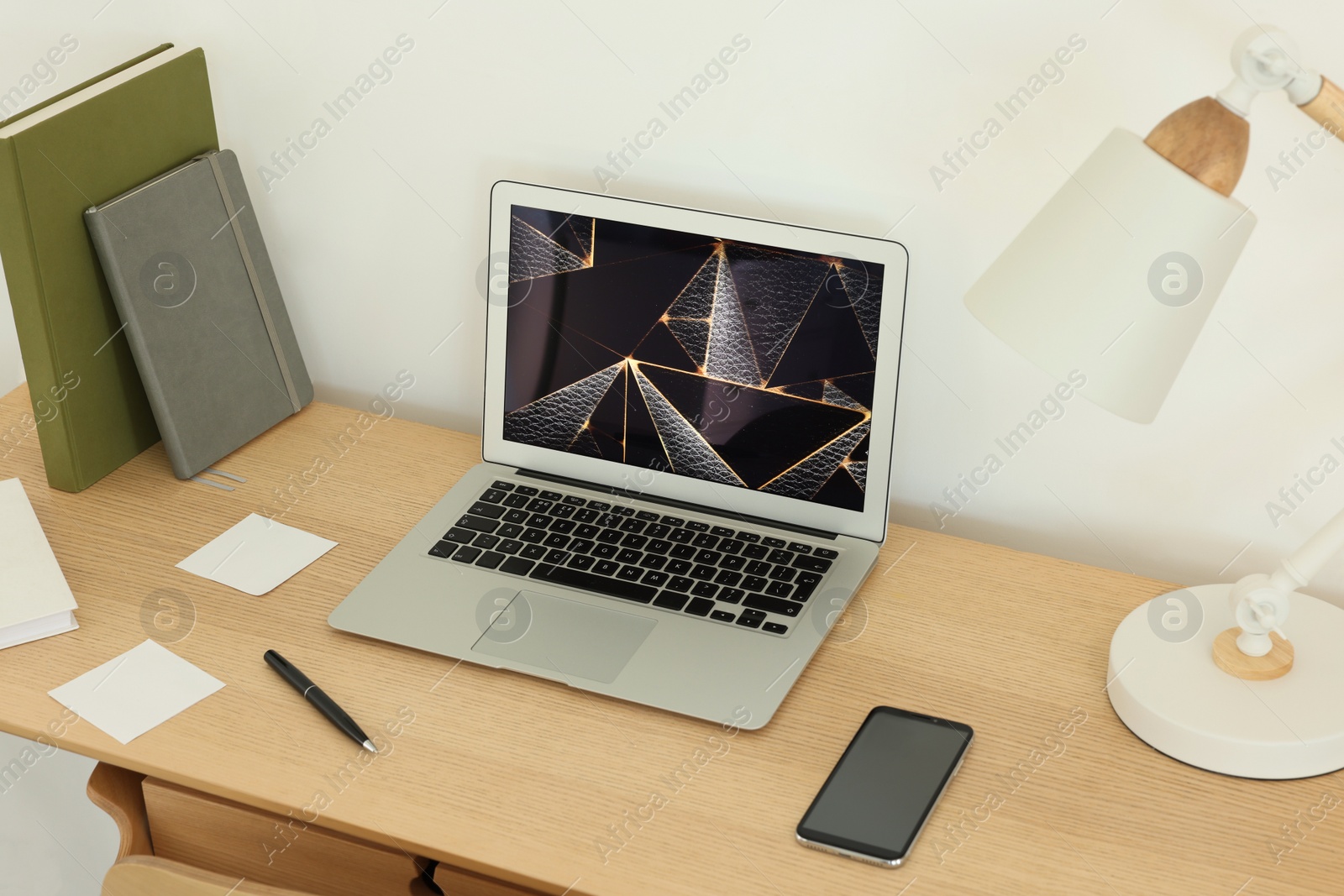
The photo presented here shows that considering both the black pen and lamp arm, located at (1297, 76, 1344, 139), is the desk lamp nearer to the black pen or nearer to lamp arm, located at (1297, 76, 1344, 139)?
lamp arm, located at (1297, 76, 1344, 139)

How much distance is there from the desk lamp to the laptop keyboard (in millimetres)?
341

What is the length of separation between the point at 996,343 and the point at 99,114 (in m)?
0.86

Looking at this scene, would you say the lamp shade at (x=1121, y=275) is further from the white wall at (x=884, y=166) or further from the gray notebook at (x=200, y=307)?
the gray notebook at (x=200, y=307)

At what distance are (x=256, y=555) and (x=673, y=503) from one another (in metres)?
0.40

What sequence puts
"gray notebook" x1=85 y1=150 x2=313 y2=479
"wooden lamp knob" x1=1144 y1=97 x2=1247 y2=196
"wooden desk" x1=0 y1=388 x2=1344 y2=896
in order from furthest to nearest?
1. "gray notebook" x1=85 y1=150 x2=313 y2=479
2. "wooden desk" x1=0 y1=388 x2=1344 y2=896
3. "wooden lamp knob" x1=1144 y1=97 x2=1247 y2=196

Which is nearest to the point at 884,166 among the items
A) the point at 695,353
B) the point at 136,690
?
the point at 695,353

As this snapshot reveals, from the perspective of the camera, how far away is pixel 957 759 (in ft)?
2.94

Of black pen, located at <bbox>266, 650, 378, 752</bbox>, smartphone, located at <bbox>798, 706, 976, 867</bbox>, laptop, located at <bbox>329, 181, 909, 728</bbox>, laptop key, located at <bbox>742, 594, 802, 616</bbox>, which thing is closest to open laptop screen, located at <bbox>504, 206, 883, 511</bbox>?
laptop, located at <bbox>329, 181, 909, 728</bbox>

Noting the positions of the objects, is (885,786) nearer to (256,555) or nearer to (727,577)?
(727,577)

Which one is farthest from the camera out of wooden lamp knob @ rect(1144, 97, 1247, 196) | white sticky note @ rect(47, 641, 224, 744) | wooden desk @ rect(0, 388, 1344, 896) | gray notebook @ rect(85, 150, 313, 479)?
gray notebook @ rect(85, 150, 313, 479)

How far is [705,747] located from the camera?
92cm

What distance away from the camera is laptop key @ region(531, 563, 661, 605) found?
1049 mm

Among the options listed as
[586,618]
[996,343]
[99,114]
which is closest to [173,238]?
[99,114]

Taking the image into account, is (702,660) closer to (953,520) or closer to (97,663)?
(953,520)
